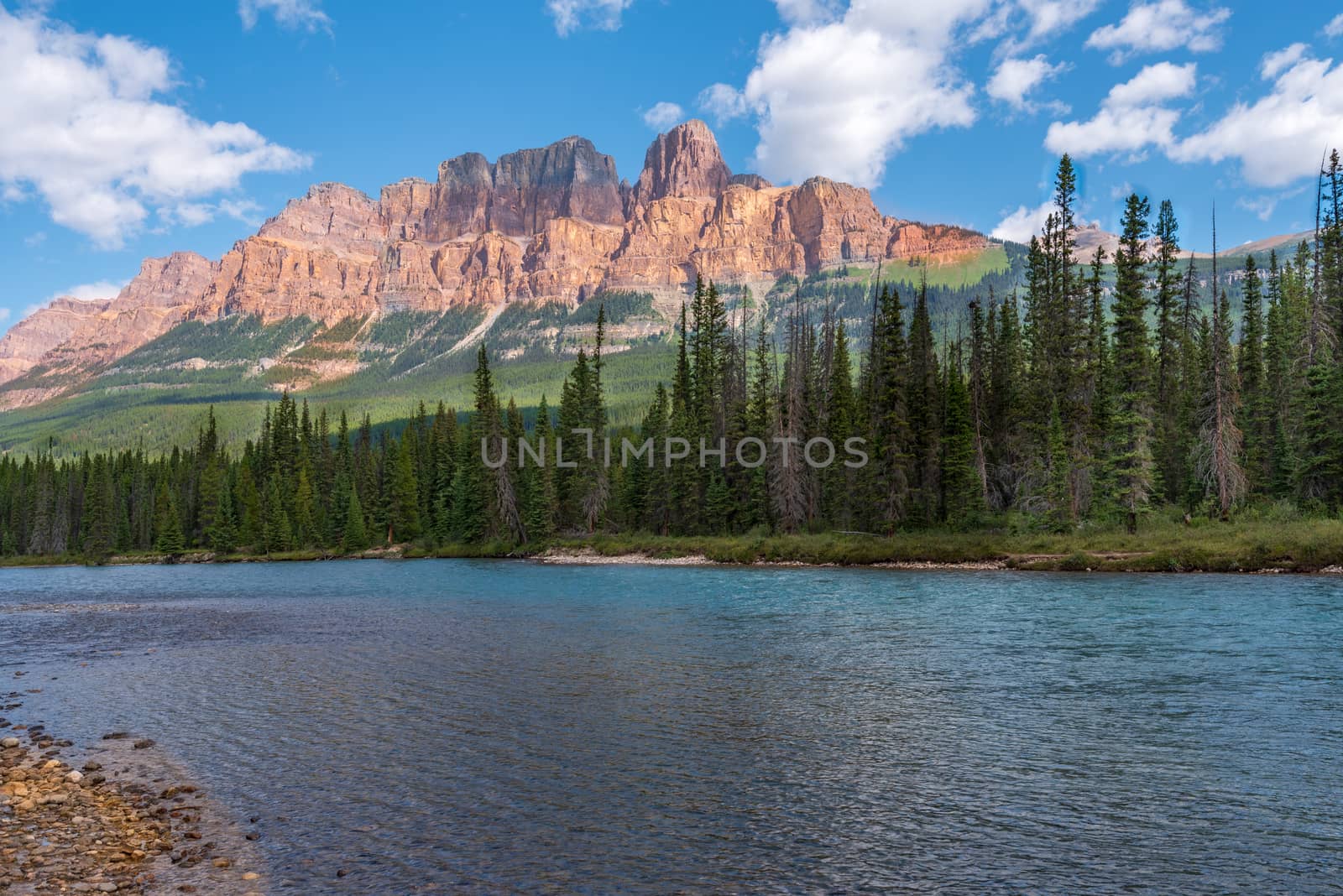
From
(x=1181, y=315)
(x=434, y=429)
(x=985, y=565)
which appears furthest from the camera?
(x=434, y=429)

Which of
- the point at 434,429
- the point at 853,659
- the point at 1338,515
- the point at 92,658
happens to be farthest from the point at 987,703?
the point at 434,429

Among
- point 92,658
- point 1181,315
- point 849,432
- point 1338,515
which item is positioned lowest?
point 92,658

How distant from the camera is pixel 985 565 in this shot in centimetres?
5391

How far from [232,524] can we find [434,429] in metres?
30.0

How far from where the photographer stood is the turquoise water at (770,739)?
36.1 ft

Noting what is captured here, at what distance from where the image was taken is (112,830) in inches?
476

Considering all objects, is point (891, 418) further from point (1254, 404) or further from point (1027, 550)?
point (1254, 404)

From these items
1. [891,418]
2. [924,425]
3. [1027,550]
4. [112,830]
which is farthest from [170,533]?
[112,830]

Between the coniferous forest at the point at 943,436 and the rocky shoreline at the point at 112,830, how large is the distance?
54184 mm

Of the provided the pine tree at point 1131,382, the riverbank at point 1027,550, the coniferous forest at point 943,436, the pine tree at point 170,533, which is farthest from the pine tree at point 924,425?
the pine tree at point 170,533

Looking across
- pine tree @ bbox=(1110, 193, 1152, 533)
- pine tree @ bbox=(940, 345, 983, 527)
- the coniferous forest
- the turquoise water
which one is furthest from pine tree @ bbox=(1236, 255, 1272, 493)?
the turquoise water

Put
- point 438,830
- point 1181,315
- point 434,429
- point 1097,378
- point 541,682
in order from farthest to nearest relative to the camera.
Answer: point 434,429 < point 1181,315 < point 1097,378 < point 541,682 < point 438,830

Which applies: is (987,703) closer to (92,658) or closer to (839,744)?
(839,744)

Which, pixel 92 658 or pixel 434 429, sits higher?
pixel 434 429
